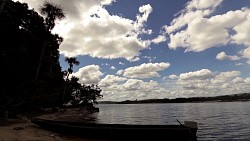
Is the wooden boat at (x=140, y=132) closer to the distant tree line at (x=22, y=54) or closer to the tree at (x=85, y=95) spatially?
the distant tree line at (x=22, y=54)

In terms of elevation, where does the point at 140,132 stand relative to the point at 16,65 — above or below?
below

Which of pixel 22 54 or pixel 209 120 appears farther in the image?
pixel 209 120

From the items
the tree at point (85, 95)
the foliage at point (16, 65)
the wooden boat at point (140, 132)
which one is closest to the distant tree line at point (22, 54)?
the foliage at point (16, 65)

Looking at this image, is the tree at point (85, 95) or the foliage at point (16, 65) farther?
the tree at point (85, 95)

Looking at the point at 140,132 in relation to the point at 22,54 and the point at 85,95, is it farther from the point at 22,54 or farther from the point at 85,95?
the point at 85,95

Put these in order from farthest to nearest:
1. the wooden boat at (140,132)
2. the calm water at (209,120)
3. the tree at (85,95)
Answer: the tree at (85,95), the calm water at (209,120), the wooden boat at (140,132)

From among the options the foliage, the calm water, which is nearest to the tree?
the calm water

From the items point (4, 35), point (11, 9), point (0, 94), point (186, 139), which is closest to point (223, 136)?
point (186, 139)

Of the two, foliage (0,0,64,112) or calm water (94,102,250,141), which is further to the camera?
calm water (94,102,250,141)

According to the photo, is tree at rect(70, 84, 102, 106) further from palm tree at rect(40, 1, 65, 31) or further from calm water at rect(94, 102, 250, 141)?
palm tree at rect(40, 1, 65, 31)

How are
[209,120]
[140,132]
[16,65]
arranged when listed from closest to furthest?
[140,132] < [16,65] < [209,120]

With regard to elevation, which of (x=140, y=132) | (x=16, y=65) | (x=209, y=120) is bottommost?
(x=209, y=120)

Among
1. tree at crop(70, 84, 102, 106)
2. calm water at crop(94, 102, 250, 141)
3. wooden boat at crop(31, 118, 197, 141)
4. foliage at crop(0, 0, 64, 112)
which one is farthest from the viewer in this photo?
tree at crop(70, 84, 102, 106)

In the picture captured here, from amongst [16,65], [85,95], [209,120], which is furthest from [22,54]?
[85,95]
